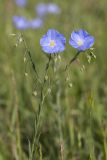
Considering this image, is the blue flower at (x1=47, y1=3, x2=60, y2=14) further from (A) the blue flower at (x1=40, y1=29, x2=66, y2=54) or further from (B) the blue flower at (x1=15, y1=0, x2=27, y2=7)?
(A) the blue flower at (x1=40, y1=29, x2=66, y2=54)

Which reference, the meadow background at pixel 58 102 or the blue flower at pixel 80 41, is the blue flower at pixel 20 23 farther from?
Result: the blue flower at pixel 80 41

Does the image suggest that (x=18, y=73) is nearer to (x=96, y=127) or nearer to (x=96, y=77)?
(x=96, y=77)

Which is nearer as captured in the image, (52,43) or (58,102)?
(52,43)

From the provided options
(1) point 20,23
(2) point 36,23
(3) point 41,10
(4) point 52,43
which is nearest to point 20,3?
(3) point 41,10

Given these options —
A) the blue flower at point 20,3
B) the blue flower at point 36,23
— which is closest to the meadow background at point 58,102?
the blue flower at point 36,23

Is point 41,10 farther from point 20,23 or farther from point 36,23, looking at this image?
point 20,23
